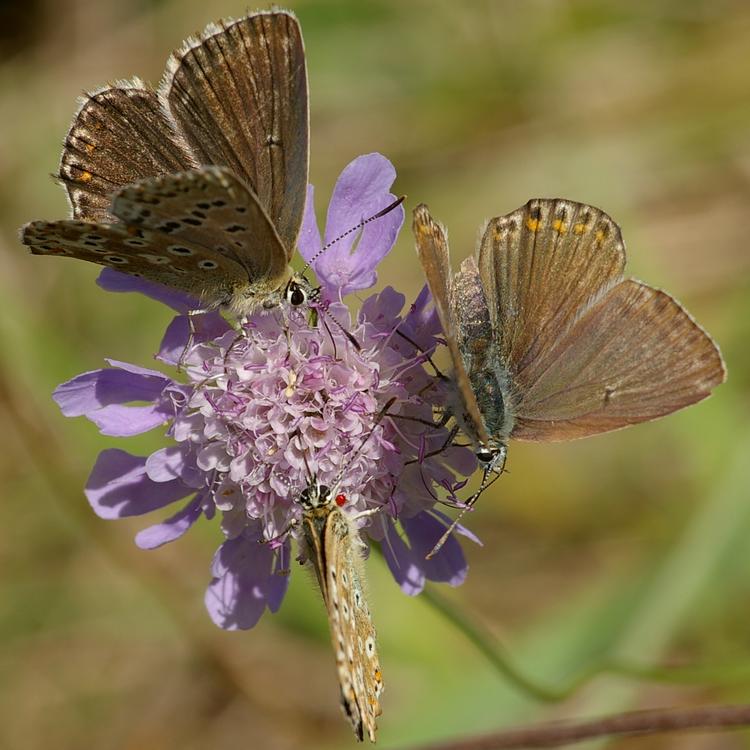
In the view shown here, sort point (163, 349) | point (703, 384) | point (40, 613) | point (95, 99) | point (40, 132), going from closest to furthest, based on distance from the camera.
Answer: point (703, 384)
point (95, 99)
point (163, 349)
point (40, 613)
point (40, 132)

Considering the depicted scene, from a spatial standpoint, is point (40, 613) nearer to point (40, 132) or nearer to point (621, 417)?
point (40, 132)

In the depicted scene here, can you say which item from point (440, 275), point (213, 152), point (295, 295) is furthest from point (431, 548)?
point (213, 152)

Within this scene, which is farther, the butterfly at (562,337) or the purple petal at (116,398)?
the purple petal at (116,398)

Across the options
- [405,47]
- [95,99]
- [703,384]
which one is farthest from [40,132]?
[703,384]

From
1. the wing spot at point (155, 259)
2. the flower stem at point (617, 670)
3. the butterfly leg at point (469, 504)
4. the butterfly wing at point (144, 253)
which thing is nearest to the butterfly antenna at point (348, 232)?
the butterfly wing at point (144, 253)

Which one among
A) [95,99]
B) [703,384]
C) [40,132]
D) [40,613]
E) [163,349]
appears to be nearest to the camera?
[703,384]

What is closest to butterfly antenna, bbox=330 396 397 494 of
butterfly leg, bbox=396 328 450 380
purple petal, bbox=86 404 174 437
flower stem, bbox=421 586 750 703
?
butterfly leg, bbox=396 328 450 380

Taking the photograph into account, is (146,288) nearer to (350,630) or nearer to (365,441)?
(365,441)

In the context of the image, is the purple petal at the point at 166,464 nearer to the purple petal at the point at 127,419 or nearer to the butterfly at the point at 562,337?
the purple petal at the point at 127,419
